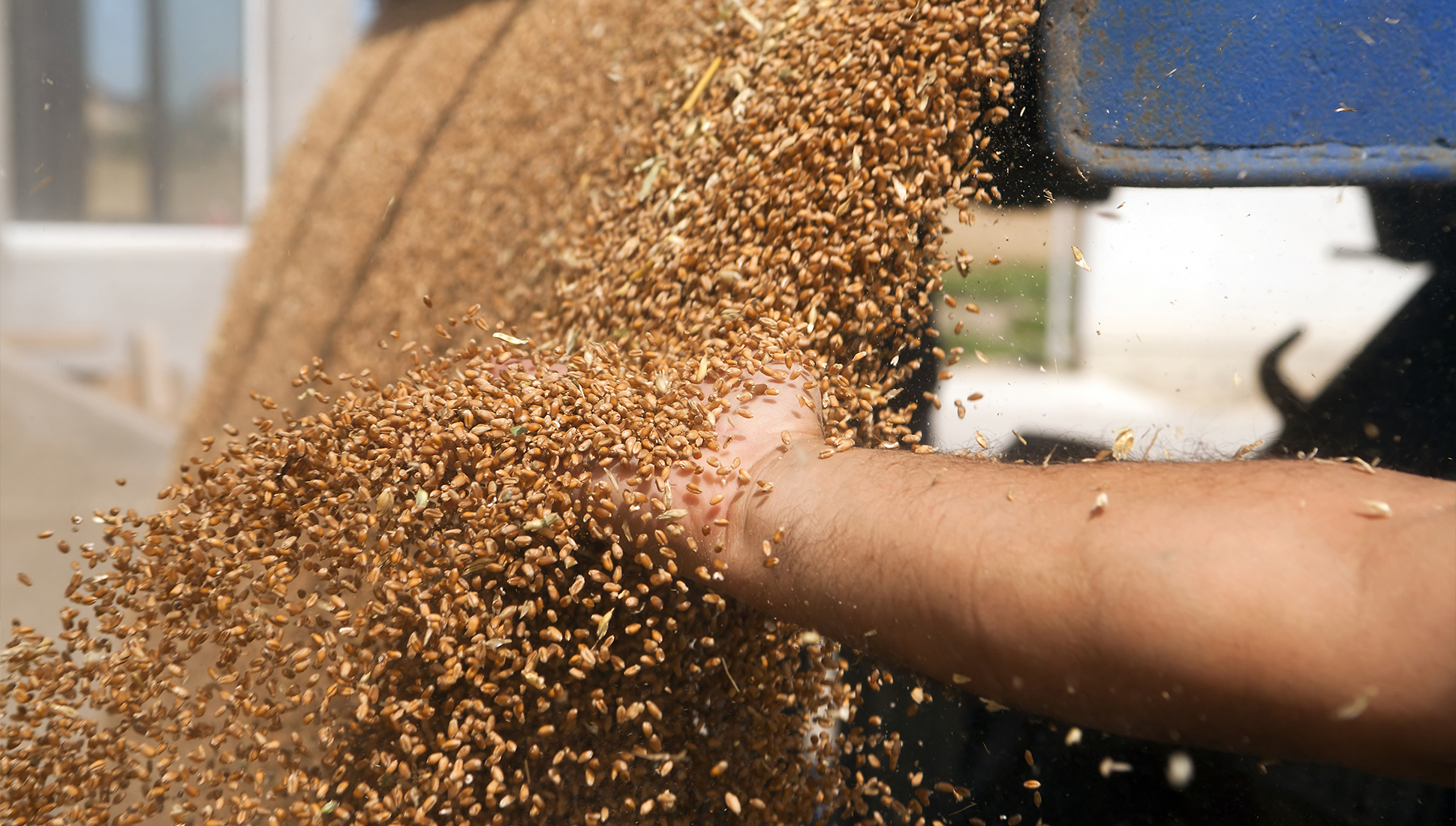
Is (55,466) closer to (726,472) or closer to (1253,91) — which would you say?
(726,472)

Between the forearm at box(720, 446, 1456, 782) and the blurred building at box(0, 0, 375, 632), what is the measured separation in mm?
6259

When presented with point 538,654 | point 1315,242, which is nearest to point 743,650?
point 538,654

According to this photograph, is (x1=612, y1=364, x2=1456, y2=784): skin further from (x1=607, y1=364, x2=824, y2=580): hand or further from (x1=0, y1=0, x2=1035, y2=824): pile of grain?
(x1=0, y1=0, x2=1035, y2=824): pile of grain

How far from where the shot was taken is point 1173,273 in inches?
72.7

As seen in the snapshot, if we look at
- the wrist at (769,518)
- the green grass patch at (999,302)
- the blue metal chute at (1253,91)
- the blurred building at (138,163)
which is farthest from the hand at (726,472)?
the blurred building at (138,163)

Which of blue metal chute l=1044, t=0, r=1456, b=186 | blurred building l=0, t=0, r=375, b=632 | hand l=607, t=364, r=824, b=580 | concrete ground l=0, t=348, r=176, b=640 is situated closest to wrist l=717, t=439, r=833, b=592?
hand l=607, t=364, r=824, b=580

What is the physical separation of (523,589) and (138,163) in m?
8.33

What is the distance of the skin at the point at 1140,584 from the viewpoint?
759 mm

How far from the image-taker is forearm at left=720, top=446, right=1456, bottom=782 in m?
0.76

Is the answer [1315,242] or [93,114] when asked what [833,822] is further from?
[93,114]

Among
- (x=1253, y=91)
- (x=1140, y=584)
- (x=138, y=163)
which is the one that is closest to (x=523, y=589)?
(x=1140, y=584)

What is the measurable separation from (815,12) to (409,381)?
0.93m

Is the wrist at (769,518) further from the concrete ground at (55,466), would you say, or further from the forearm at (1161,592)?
the concrete ground at (55,466)

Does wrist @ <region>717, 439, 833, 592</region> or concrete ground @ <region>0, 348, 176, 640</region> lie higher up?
wrist @ <region>717, 439, 833, 592</region>
